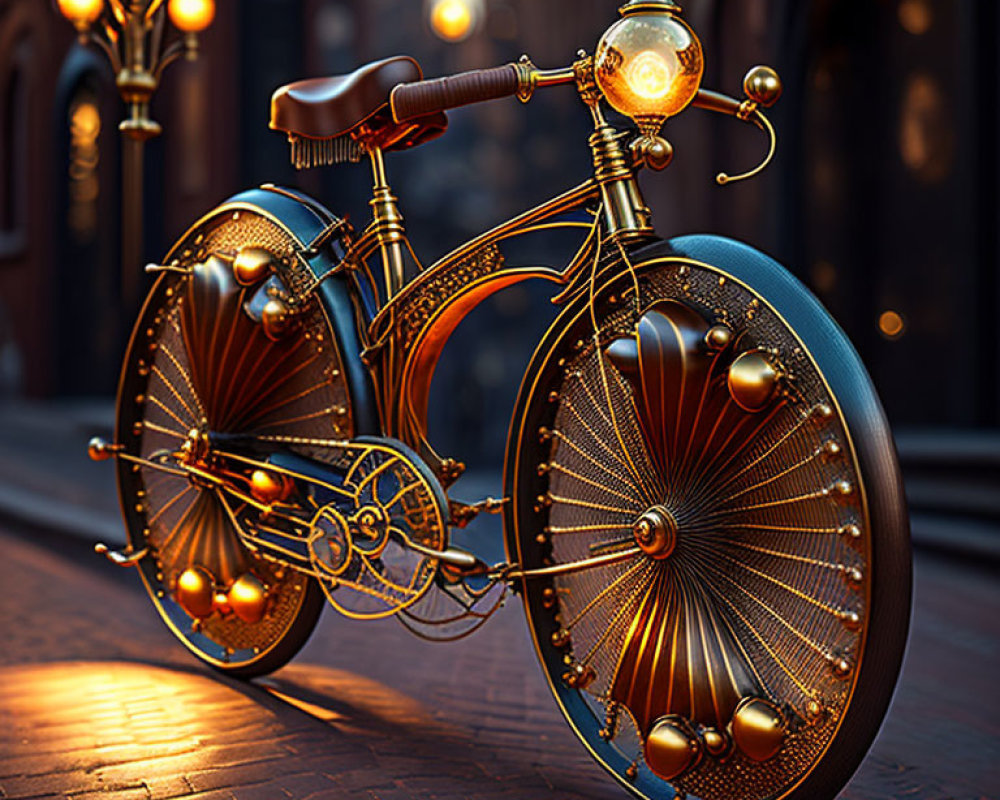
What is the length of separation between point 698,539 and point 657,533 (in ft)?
0.27

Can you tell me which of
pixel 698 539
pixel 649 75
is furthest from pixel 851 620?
pixel 649 75

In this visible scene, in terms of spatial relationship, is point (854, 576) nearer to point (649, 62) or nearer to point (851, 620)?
point (851, 620)

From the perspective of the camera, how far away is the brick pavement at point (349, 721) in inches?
108

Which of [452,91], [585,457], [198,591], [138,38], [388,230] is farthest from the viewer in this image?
[138,38]

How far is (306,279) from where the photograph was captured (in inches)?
131

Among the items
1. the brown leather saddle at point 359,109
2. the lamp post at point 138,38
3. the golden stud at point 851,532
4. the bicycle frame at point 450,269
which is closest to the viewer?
the golden stud at point 851,532

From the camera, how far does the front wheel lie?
211 cm

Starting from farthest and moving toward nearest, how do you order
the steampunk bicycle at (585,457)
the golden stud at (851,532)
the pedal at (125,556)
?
1. the pedal at (125,556)
2. the steampunk bicycle at (585,457)
3. the golden stud at (851,532)

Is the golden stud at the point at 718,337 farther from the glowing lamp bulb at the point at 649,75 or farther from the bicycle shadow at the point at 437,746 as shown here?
the bicycle shadow at the point at 437,746

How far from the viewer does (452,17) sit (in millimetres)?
10250

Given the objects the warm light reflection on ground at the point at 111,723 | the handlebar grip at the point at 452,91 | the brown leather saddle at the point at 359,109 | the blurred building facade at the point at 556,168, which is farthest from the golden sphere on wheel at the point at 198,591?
the blurred building facade at the point at 556,168

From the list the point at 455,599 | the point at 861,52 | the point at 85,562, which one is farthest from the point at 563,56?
the point at 455,599

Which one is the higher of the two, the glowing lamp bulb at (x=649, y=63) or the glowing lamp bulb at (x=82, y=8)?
the glowing lamp bulb at (x=82, y=8)

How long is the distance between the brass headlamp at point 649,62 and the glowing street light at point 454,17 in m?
8.09
